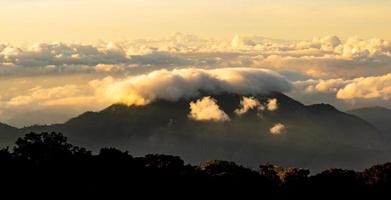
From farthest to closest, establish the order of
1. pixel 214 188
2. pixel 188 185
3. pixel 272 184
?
pixel 272 184 < pixel 214 188 < pixel 188 185

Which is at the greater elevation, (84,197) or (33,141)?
(33,141)

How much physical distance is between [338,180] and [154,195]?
72874 millimetres

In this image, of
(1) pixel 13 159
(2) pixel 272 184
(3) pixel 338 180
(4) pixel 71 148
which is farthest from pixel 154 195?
(3) pixel 338 180

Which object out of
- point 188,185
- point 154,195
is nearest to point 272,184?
point 188,185

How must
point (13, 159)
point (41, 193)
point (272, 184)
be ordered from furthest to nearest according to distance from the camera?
point (272, 184) → point (13, 159) → point (41, 193)

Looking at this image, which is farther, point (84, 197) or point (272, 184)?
point (272, 184)

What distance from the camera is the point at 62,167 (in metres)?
128

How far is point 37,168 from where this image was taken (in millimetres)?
124938

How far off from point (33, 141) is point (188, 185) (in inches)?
1604

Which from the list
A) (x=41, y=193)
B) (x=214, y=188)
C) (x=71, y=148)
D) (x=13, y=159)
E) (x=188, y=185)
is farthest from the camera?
(x=214, y=188)

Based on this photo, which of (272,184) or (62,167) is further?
(272,184)

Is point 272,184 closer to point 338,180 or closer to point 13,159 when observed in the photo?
point 338,180

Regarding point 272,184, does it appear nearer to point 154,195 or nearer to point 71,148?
point 154,195

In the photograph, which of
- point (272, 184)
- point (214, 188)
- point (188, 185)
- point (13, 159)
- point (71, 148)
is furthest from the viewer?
point (272, 184)
